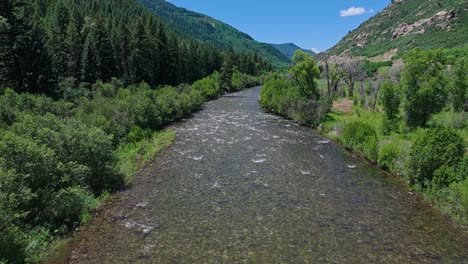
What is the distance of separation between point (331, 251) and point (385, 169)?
15162 mm

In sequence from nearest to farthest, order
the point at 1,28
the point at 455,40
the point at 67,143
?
the point at 67,143, the point at 1,28, the point at 455,40

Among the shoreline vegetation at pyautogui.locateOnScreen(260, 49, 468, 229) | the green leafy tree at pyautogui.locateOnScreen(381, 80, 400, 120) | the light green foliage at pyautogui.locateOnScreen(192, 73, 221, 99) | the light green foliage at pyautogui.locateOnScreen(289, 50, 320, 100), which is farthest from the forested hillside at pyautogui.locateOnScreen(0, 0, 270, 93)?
the green leafy tree at pyautogui.locateOnScreen(381, 80, 400, 120)

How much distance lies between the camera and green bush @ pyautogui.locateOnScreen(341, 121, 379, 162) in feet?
101

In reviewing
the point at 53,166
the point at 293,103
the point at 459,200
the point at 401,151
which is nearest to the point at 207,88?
the point at 293,103

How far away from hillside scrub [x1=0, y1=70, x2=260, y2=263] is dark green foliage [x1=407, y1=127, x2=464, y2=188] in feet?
71.0

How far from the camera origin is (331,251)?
16.4 m

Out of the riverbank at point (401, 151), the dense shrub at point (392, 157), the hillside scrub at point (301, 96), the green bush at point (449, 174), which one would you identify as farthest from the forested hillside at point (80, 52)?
the green bush at point (449, 174)

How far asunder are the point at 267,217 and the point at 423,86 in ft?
86.0

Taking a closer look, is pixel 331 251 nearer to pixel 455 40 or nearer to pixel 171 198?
pixel 171 198

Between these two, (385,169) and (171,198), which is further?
(385,169)

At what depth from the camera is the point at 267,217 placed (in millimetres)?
20062

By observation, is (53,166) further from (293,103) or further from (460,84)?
(460,84)

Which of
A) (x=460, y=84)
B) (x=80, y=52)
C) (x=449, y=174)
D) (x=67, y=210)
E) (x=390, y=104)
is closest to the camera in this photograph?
(x=67, y=210)

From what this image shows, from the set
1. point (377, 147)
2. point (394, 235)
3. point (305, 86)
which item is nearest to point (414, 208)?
point (394, 235)
